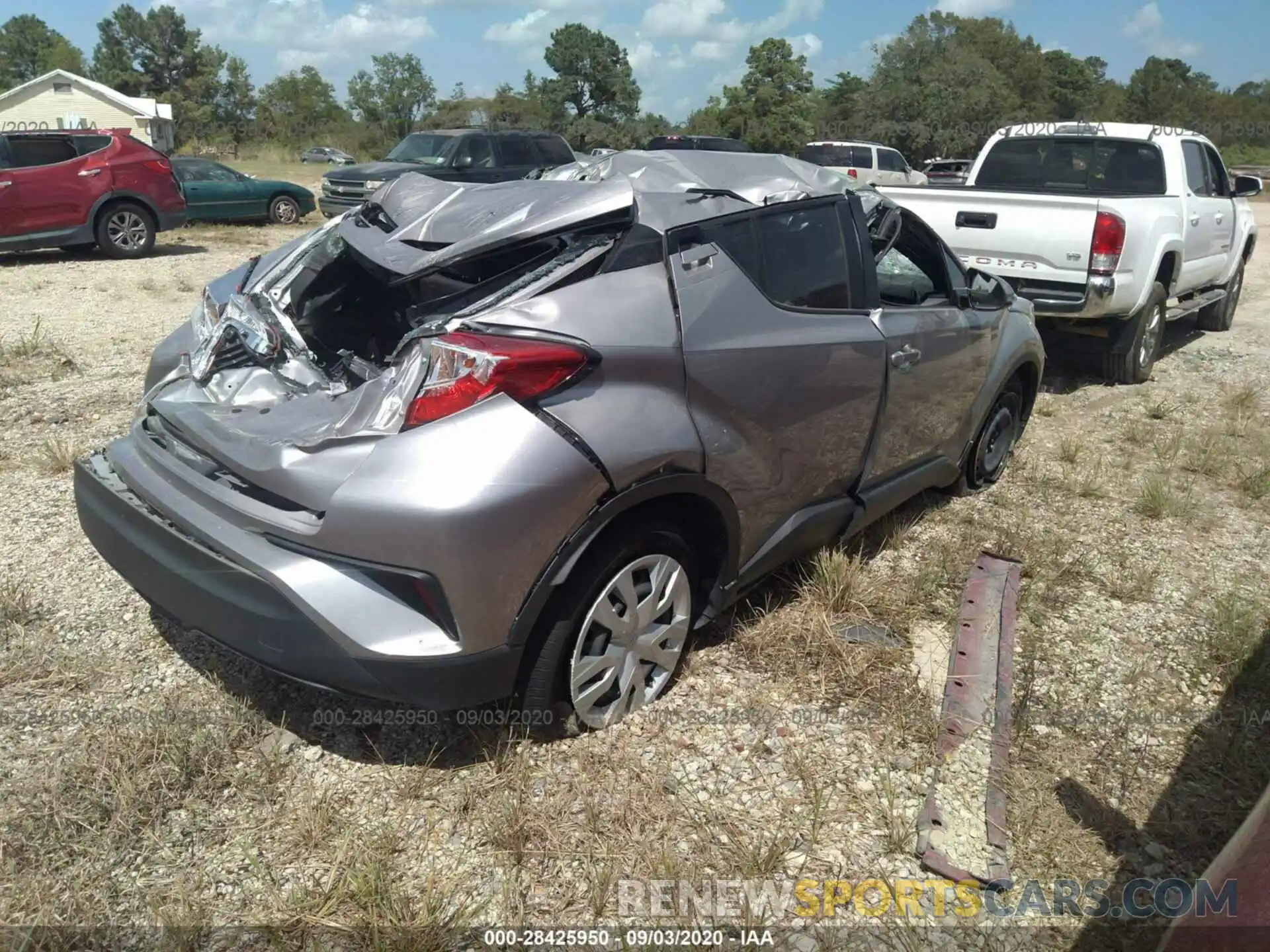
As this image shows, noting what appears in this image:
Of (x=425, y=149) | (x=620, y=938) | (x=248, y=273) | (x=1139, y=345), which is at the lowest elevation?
(x=620, y=938)

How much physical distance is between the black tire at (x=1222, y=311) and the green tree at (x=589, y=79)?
6244 cm

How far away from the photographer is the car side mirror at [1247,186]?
912 centimetres

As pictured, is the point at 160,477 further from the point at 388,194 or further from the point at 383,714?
the point at 388,194

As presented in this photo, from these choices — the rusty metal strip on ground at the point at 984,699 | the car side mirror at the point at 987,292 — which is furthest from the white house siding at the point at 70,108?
the rusty metal strip on ground at the point at 984,699

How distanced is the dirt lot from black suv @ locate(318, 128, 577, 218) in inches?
489

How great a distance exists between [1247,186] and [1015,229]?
12.4 ft

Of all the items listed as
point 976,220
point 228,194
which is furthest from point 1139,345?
point 228,194

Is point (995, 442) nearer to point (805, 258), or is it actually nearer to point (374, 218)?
point (805, 258)

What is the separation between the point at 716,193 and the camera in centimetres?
322

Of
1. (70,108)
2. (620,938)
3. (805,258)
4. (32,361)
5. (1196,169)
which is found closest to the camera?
(620,938)

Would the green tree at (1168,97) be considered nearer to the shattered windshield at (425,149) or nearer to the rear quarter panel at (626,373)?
the shattered windshield at (425,149)

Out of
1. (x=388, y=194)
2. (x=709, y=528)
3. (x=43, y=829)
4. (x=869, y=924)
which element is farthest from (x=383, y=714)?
(x=388, y=194)

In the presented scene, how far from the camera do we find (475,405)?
248 centimetres

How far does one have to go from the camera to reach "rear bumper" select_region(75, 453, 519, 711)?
2.43 meters
